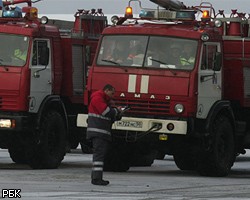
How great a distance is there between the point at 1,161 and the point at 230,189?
9.16 m

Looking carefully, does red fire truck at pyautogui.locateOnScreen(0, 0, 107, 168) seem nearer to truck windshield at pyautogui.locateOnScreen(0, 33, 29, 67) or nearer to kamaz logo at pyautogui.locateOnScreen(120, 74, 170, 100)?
truck windshield at pyautogui.locateOnScreen(0, 33, 29, 67)

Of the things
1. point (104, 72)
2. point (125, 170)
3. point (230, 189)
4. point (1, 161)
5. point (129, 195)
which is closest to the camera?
point (129, 195)

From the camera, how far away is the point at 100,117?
1912 centimetres

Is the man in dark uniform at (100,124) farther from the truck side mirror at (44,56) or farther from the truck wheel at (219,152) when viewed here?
the truck side mirror at (44,56)

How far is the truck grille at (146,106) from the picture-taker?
70.7 ft

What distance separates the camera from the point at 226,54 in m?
23.0

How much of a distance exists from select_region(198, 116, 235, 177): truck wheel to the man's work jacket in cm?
324

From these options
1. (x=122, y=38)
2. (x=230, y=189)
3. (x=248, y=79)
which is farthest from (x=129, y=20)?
(x=230, y=189)

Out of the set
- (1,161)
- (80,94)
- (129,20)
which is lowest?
(1,161)

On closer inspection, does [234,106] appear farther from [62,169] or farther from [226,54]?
[62,169]

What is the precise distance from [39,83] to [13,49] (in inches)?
31.8

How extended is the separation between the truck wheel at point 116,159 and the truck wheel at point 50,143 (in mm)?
1173
